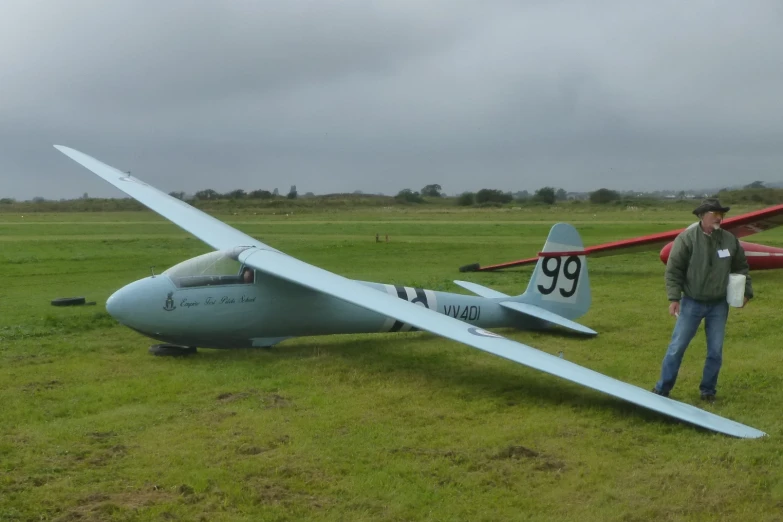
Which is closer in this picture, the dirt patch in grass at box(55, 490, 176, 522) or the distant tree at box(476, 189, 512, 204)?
the dirt patch in grass at box(55, 490, 176, 522)

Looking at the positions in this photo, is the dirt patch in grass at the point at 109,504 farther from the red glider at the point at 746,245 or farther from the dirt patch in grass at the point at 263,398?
the red glider at the point at 746,245

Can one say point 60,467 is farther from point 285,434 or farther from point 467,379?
point 467,379

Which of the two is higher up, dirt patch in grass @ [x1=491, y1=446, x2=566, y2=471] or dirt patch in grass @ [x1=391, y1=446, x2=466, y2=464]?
dirt patch in grass @ [x1=391, y1=446, x2=466, y2=464]

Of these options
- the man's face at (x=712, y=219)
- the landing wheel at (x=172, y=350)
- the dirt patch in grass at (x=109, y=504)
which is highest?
the man's face at (x=712, y=219)

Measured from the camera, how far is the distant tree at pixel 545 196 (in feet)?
184

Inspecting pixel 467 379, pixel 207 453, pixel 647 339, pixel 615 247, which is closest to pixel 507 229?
pixel 615 247

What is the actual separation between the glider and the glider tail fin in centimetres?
2

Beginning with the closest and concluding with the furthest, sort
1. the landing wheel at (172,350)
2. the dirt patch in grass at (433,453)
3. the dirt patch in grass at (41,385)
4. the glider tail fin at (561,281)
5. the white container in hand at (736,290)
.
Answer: the dirt patch in grass at (433,453), the white container in hand at (736,290), the dirt patch in grass at (41,385), the landing wheel at (172,350), the glider tail fin at (561,281)

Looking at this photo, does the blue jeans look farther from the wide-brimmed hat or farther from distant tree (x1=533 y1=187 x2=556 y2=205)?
distant tree (x1=533 y1=187 x2=556 y2=205)

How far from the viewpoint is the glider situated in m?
6.88

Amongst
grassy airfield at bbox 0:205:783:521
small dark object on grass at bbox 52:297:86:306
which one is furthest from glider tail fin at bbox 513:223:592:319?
small dark object on grass at bbox 52:297:86:306

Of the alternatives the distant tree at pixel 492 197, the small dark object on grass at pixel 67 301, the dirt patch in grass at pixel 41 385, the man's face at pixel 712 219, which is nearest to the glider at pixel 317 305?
the dirt patch in grass at pixel 41 385

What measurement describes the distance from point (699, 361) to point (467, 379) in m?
3.13

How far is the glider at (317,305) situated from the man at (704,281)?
0.90 meters
